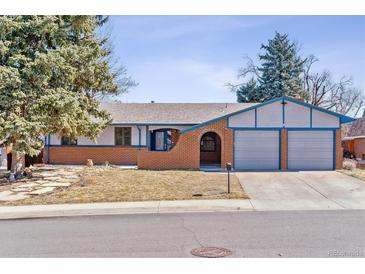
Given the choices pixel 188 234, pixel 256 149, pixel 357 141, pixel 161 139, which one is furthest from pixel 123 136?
pixel 357 141

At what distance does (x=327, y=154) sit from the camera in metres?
21.9

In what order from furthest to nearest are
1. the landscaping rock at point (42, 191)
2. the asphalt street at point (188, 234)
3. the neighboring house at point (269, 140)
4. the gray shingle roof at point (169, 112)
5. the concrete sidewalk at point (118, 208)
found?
1. the gray shingle roof at point (169, 112)
2. the neighboring house at point (269, 140)
3. the landscaping rock at point (42, 191)
4. the concrete sidewalk at point (118, 208)
5. the asphalt street at point (188, 234)

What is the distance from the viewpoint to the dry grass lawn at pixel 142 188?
1327 cm

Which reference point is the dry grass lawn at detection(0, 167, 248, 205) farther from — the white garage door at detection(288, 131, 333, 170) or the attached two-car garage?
the white garage door at detection(288, 131, 333, 170)

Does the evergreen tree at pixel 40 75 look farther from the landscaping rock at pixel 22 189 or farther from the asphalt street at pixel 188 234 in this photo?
the asphalt street at pixel 188 234

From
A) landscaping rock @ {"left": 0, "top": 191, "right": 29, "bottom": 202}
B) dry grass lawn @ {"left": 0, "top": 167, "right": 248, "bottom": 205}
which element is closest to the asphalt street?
dry grass lawn @ {"left": 0, "top": 167, "right": 248, "bottom": 205}

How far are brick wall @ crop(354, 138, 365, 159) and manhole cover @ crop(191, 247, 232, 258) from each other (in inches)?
1297

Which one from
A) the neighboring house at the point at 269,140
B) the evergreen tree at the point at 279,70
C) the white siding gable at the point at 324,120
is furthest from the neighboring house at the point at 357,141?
the neighboring house at the point at 269,140

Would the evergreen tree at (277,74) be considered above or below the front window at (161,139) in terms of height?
above

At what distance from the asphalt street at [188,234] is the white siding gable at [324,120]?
11.6m

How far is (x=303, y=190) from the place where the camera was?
48.9 ft

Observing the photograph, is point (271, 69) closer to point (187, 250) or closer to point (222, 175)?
point (222, 175)

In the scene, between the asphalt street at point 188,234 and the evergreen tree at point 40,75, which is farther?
the evergreen tree at point 40,75

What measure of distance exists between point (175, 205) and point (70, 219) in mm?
3253
